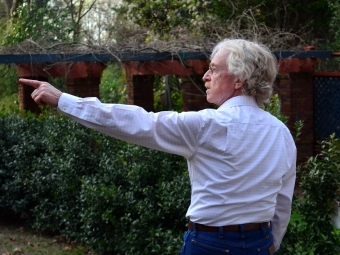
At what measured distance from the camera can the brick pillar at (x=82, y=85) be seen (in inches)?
462

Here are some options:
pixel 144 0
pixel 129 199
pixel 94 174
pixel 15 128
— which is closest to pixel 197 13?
pixel 144 0

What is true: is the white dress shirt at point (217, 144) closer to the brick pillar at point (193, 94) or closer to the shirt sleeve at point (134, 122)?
the shirt sleeve at point (134, 122)

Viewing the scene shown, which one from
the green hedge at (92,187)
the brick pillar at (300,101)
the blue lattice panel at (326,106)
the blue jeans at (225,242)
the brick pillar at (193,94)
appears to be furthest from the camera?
the brick pillar at (193,94)

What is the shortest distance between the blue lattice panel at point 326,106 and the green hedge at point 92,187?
177 inches

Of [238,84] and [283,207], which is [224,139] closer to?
[238,84]


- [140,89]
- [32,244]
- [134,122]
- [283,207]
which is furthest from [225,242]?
[140,89]

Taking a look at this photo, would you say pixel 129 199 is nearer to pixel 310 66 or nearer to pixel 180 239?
pixel 180 239

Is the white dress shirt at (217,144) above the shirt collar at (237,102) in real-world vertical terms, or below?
below

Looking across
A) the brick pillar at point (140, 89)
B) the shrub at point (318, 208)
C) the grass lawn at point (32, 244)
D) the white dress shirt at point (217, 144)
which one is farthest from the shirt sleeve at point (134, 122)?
the brick pillar at point (140, 89)

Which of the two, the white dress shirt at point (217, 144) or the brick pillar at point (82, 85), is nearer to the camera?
the white dress shirt at point (217, 144)

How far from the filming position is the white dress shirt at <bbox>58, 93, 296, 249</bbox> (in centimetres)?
308

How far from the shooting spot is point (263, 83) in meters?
3.30

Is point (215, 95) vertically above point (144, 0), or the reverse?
point (144, 0)

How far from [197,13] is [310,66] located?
3734mm
